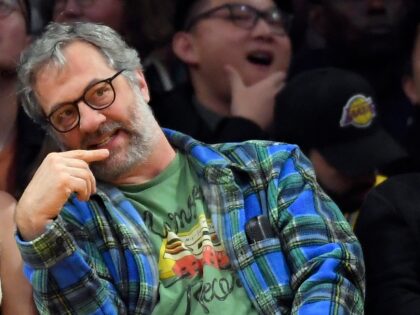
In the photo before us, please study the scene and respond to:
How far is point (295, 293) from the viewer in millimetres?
2186

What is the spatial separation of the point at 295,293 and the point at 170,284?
27 cm

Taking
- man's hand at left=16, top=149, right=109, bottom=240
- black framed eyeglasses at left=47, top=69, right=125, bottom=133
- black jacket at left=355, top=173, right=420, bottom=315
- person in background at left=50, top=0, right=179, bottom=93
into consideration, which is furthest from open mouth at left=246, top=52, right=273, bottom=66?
man's hand at left=16, top=149, right=109, bottom=240

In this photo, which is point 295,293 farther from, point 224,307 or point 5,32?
point 5,32

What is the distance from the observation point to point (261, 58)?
315 cm

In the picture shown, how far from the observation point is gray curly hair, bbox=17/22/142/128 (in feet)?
7.61

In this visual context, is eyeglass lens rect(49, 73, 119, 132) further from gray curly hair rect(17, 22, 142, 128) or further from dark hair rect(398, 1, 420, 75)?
dark hair rect(398, 1, 420, 75)

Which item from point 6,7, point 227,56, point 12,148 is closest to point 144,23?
point 227,56

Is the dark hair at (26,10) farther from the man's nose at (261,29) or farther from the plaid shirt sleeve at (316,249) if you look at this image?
the plaid shirt sleeve at (316,249)

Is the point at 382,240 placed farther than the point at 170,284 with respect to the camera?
Yes

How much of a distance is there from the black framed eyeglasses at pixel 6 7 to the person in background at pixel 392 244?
110 cm

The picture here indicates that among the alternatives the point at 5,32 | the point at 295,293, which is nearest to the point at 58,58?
the point at 5,32

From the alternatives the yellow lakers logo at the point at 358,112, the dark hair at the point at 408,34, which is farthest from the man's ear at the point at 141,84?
the dark hair at the point at 408,34

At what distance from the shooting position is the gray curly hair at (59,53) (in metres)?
2.32

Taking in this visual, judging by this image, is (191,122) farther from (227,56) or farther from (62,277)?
(62,277)
